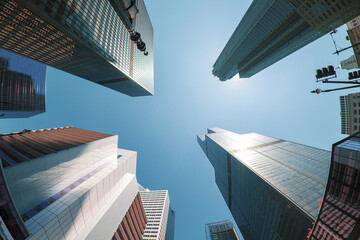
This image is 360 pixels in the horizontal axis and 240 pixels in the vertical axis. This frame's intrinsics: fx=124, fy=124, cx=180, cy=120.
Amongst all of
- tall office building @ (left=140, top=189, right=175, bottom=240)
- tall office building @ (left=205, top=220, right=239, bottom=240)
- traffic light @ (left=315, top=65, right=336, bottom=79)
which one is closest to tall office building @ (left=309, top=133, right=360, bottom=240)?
traffic light @ (left=315, top=65, right=336, bottom=79)

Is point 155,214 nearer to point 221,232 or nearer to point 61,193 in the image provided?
point 61,193

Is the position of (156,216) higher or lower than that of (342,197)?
lower

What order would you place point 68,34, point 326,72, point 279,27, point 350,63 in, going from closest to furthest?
point 326,72 → point 68,34 → point 350,63 → point 279,27

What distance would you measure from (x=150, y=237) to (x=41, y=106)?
153 m

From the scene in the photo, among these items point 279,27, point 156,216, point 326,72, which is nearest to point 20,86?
point 156,216

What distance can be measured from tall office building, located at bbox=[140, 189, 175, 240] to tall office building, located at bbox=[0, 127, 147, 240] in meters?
42.6

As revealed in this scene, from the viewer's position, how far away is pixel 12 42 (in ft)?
154

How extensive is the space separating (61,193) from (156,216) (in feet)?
278

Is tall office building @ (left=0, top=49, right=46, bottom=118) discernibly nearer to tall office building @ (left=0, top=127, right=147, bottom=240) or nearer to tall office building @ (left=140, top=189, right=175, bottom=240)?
tall office building @ (left=0, top=127, right=147, bottom=240)

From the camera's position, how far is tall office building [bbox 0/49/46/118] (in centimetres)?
9106

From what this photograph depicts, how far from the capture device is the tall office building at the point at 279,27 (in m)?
44.2

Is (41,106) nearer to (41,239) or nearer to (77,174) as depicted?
(77,174)

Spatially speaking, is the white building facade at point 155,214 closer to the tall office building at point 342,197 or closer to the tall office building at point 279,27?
the tall office building at point 342,197

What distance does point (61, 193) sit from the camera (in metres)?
24.9
